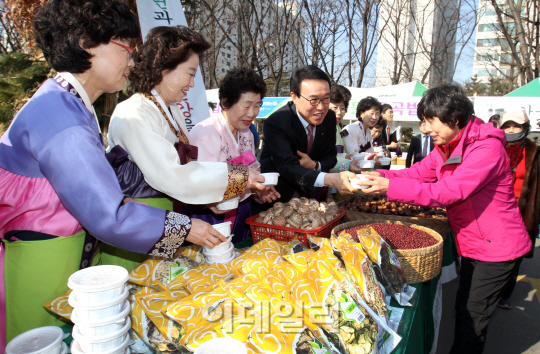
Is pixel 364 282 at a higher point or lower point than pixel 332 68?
lower

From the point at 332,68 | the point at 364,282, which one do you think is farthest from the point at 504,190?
the point at 332,68

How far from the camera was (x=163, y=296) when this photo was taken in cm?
118

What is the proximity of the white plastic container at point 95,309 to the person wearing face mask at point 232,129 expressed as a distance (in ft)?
4.17

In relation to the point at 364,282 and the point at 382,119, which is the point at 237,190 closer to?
the point at 364,282

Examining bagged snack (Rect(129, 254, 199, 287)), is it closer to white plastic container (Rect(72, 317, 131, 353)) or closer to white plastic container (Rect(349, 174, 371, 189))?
white plastic container (Rect(72, 317, 131, 353))

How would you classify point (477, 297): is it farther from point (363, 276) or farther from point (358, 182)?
point (363, 276)

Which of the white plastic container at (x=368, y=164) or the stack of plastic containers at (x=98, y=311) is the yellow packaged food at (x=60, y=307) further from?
the white plastic container at (x=368, y=164)

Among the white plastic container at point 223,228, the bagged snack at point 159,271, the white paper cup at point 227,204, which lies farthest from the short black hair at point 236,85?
the bagged snack at point 159,271

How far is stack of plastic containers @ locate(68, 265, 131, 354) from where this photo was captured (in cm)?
89

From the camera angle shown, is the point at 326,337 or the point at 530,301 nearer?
the point at 326,337

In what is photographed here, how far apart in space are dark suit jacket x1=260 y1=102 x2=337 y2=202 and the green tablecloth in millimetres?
584

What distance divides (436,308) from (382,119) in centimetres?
472

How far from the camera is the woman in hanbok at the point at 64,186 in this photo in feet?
3.51

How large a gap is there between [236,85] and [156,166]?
1.13 meters
